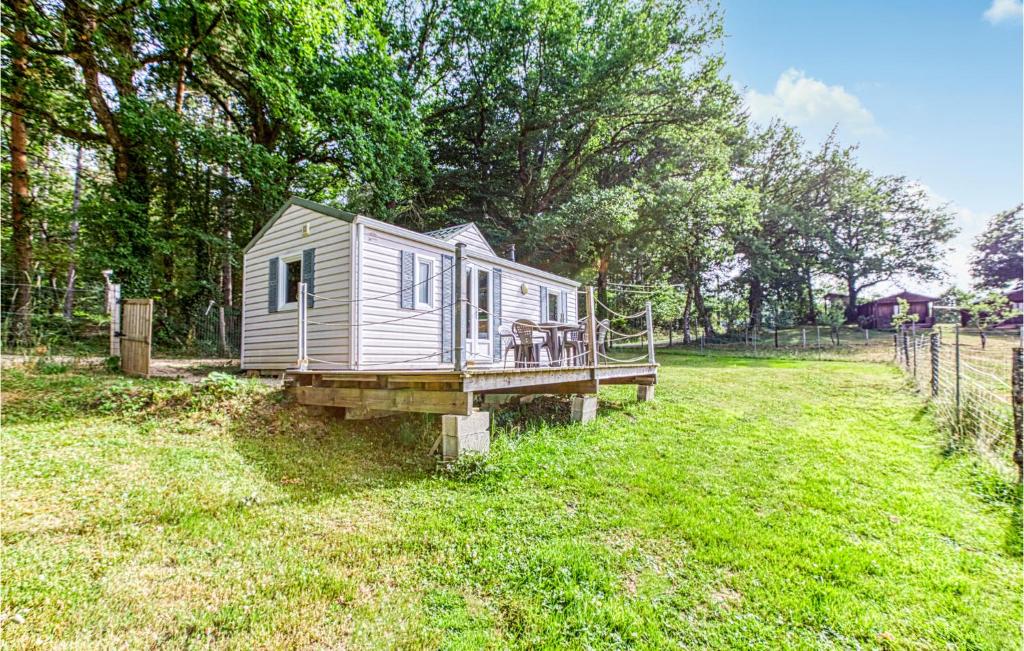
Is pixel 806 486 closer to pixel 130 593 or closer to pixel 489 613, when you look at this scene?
pixel 489 613

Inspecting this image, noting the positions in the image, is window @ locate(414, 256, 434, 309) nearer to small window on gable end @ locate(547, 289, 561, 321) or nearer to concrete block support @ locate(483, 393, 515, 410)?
concrete block support @ locate(483, 393, 515, 410)

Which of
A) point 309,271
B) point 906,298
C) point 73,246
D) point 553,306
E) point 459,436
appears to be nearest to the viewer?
point 459,436

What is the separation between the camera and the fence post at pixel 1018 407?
13.3ft

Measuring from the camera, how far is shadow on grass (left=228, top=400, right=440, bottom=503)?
3859 mm

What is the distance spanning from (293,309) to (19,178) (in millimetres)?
8013

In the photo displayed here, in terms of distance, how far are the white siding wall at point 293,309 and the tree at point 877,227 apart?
99.2 ft

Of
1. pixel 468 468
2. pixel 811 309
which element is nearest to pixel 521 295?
pixel 468 468

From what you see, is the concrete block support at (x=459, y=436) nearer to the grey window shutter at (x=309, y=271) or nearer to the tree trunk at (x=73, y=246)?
the grey window shutter at (x=309, y=271)

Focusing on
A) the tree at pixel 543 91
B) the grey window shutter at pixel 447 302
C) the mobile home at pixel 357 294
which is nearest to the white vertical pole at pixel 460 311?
the mobile home at pixel 357 294

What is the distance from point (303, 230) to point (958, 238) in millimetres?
41096

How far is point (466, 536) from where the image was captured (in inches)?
120

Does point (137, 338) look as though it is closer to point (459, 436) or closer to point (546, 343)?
point (459, 436)

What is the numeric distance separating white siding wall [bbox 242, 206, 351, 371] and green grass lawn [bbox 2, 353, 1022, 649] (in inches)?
79.0

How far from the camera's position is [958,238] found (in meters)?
29.2
